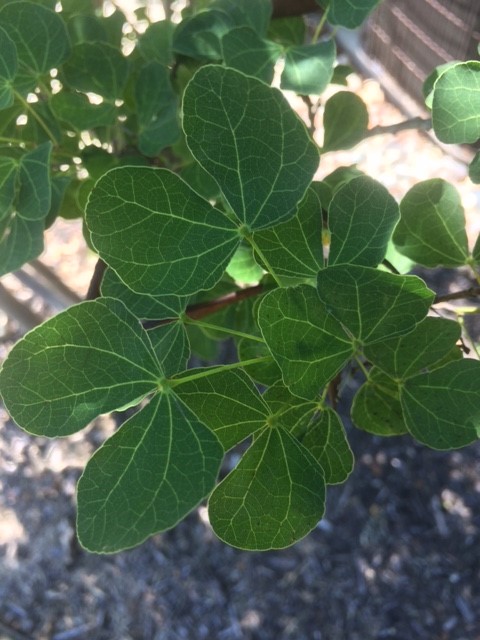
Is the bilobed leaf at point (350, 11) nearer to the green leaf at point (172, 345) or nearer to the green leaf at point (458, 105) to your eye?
the green leaf at point (458, 105)

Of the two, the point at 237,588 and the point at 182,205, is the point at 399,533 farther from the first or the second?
the point at 182,205

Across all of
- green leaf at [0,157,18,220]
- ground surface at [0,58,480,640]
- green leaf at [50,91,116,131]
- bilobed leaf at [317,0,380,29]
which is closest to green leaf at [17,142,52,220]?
green leaf at [0,157,18,220]

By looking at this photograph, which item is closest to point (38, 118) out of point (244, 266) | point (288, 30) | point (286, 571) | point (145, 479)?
point (244, 266)

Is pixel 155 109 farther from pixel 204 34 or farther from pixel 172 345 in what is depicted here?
pixel 172 345

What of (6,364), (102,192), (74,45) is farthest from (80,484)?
(74,45)

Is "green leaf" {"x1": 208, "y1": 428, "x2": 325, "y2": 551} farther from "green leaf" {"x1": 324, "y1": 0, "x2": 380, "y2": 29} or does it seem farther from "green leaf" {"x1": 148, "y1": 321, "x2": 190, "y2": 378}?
"green leaf" {"x1": 324, "y1": 0, "x2": 380, "y2": 29}
